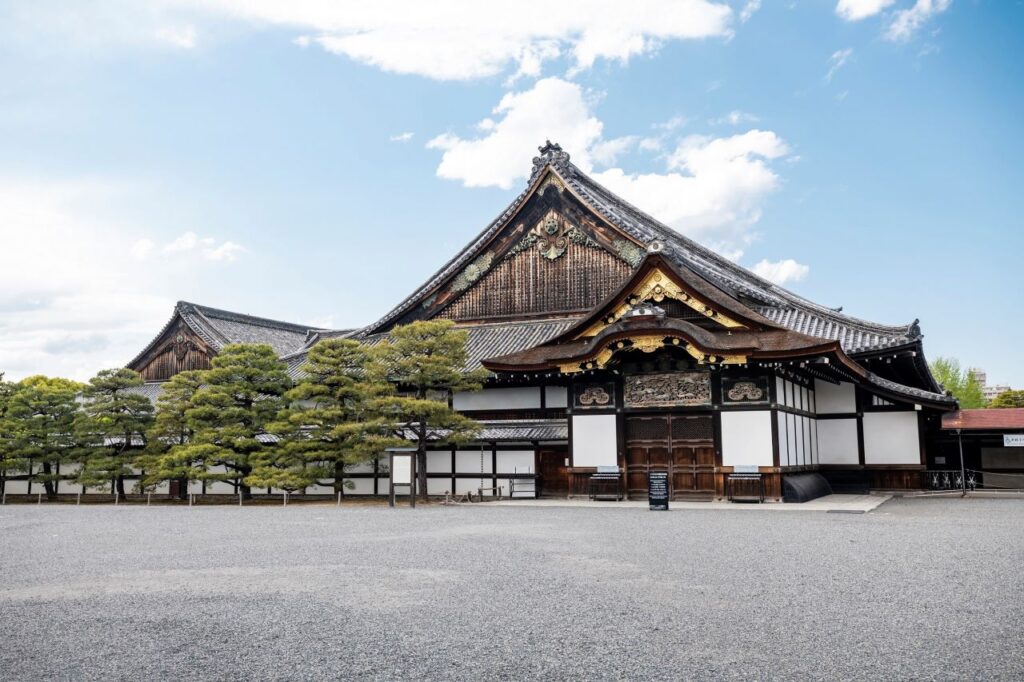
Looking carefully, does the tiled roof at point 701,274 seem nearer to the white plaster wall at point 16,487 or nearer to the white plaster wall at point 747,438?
the white plaster wall at point 747,438

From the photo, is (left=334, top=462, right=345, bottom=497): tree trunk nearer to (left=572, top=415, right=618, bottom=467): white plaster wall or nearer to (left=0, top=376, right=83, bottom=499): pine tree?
(left=572, top=415, right=618, bottom=467): white plaster wall

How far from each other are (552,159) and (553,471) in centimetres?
1121

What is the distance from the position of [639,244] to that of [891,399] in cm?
898

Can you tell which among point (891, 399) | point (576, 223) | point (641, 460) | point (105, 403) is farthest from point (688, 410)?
point (105, 403)

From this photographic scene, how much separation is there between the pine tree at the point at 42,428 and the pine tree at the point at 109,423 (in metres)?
0.94

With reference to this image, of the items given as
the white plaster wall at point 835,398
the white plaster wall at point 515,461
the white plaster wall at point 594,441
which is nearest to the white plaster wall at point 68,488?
the white plaster wall at point 515,461

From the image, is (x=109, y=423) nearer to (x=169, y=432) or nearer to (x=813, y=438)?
(x=169, y=432)

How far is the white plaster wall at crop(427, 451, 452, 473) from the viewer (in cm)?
2734

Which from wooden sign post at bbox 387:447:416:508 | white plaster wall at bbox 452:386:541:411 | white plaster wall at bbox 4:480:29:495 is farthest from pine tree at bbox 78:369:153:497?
wooden sign post at bbox 387:447:416:508

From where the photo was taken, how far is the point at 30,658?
6.28 meters

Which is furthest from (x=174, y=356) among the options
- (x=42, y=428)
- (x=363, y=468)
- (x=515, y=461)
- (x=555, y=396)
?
(x=555, y=396)

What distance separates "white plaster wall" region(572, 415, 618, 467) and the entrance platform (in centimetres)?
126

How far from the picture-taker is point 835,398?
88.2 feet

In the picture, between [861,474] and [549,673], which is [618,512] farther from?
[549,673]
